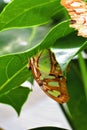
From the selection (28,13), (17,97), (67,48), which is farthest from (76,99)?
(67,48)

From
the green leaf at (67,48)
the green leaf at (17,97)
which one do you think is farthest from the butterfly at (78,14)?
the green leaf at (17,97)

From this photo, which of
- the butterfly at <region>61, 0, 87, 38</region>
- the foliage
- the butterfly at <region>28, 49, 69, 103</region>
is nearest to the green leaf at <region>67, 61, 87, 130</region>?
the foliage

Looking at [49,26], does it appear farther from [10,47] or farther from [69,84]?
[69,84]

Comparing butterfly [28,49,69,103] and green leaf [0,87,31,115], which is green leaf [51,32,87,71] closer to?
butterfly [28,49,69,103]

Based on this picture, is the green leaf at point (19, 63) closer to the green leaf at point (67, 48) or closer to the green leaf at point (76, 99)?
the green leaf at point (67, 48)

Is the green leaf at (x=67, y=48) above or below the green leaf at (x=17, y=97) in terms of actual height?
above

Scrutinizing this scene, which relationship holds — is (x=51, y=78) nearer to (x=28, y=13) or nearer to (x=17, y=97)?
(x=28, y=13)

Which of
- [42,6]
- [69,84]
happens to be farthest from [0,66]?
[69,84]
